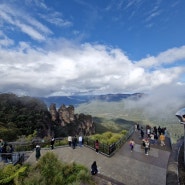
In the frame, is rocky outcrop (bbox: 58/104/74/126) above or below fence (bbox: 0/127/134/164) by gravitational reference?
above

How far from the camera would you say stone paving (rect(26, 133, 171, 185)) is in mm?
16750

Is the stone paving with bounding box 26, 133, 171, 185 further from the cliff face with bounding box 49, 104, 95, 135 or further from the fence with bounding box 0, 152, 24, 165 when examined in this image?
the cliff face with bounding box 49, 104, 95, 135

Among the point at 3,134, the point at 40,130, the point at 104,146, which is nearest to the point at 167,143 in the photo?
the point at 104,146

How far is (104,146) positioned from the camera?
22.5 m

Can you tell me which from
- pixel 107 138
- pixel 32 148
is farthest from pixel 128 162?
pixel 107 138

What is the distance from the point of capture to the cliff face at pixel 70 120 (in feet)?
279

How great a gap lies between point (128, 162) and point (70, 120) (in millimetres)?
72525

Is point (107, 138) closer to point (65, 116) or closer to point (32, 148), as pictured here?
point (32, 148)

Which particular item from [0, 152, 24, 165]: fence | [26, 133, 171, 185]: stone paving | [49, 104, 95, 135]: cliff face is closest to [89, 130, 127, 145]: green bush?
[26, 133, 171, 185]: stone paving

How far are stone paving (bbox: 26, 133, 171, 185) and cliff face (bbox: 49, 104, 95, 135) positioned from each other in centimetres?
5905

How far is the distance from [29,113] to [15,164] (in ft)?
159

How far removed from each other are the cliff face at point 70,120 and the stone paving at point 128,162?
59.1 m

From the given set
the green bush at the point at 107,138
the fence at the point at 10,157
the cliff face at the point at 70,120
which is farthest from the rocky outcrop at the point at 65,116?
the fence at the point at 10,157

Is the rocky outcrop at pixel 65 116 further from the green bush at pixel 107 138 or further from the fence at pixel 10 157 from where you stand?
the fence at pixel 10 157
